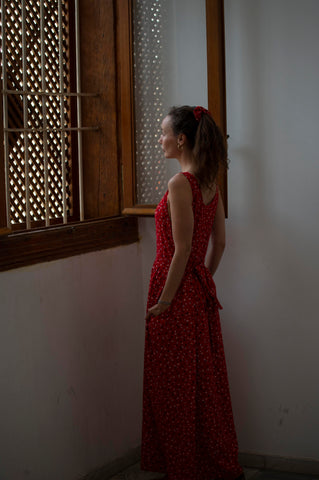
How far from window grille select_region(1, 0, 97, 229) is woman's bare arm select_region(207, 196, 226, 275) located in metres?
0.66

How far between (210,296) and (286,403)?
739mm

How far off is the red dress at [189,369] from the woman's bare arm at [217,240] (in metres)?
0.08

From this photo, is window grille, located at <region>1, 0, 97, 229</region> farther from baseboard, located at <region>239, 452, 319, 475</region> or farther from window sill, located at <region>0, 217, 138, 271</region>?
baseboard, located at <region>239, 452, 319, 475</region>

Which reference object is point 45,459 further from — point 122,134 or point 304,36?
point 304,36

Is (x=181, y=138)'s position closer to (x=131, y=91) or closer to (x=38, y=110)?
(x=131, y=91)

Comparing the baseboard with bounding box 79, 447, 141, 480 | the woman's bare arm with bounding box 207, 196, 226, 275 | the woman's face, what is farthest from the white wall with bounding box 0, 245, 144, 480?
the woman's face

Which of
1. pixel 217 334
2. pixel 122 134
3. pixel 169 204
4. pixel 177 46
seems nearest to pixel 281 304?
pixel 217 334

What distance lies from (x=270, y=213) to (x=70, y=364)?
1.13 meters

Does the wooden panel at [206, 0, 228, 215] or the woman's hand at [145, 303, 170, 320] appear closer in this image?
the woman's hand at [145, 303, 170, 320]

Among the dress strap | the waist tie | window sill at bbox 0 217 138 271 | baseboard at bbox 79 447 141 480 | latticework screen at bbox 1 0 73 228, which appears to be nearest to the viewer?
window sill at bbox 0 217 138 271

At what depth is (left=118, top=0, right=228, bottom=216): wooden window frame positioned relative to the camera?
8.36 ft

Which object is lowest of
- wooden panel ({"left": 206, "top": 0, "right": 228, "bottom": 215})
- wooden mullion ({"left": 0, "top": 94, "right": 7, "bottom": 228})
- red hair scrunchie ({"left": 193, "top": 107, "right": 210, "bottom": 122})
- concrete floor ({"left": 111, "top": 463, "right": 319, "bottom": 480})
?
concrete floor ({"left": 111, "top": 463, "right": 319, "bottom": 480})

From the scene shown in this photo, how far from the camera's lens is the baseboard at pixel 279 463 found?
2.82 metres

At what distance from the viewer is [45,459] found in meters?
2.43
